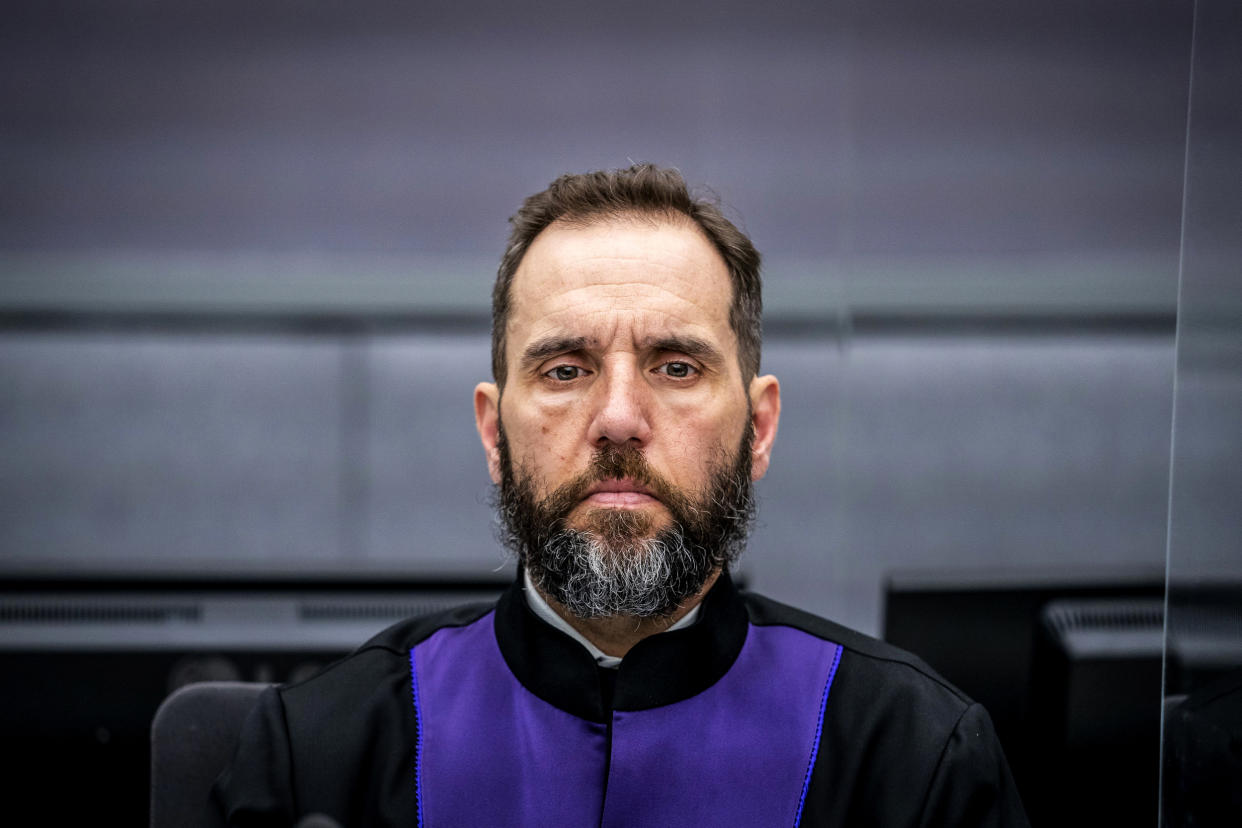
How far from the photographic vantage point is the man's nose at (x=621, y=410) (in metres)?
1.17

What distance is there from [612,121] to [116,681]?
5.75 ft

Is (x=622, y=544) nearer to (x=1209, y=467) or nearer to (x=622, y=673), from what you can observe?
(x=622, y=673)

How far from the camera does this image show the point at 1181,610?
1.03 metres

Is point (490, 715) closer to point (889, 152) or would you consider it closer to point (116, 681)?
point (116, 681)

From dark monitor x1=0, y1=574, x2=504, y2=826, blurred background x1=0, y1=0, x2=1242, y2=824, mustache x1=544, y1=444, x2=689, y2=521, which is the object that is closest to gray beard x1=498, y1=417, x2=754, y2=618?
mustache x1=544, y1=444, x2=689, y2=521

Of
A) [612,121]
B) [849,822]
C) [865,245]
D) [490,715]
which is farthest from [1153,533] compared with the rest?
[490,715]

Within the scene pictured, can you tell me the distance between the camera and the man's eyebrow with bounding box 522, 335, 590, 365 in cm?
123

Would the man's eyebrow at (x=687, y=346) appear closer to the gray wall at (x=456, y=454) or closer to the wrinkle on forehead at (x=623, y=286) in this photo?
the wrinkle on forehead at (x=623, y=286)

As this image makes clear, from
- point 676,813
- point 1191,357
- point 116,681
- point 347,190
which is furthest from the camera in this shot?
point 347,190

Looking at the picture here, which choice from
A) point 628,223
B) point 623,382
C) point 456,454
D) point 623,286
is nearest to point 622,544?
Result: point 623,382

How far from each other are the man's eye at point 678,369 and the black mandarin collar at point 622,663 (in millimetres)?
279

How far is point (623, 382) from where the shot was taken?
3.92 ft

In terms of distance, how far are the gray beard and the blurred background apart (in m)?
1.45

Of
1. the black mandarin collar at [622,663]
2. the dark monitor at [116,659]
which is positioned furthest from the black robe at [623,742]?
the dark monitor at [116,659]
